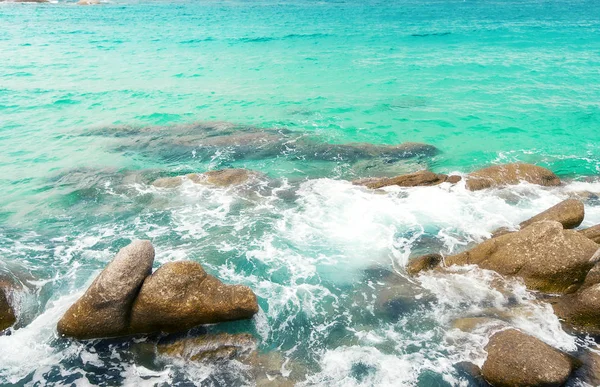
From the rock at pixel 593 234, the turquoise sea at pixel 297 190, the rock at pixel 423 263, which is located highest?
the rock at pixel 593 234

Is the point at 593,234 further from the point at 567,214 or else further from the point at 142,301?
the point at 142,301

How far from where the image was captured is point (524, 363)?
903 cm

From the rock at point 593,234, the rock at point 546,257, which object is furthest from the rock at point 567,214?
the rock at point 546,257

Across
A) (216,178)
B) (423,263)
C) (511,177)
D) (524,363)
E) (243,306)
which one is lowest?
(216,178)

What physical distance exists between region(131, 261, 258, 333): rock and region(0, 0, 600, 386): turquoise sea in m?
0.57

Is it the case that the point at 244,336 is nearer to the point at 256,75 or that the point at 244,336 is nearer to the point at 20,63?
the point at 256,75

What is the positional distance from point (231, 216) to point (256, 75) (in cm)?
2636

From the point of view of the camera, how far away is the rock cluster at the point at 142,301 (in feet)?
33.8

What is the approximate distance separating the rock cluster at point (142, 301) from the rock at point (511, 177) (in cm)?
1255

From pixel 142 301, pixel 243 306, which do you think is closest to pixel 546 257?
pixel 243 306

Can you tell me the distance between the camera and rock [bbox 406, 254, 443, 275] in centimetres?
1316

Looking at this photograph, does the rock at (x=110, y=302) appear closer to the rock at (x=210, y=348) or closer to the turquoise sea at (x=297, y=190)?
the turquoise sea at (x=297, y=190)

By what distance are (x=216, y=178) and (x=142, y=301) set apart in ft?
31.6

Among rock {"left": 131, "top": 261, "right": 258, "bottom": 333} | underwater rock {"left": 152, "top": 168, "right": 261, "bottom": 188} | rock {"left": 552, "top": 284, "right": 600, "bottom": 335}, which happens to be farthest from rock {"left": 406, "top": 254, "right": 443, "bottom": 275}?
underwater rock {"left": 152, "top": 168, "right": 261, "bottom": 188}
